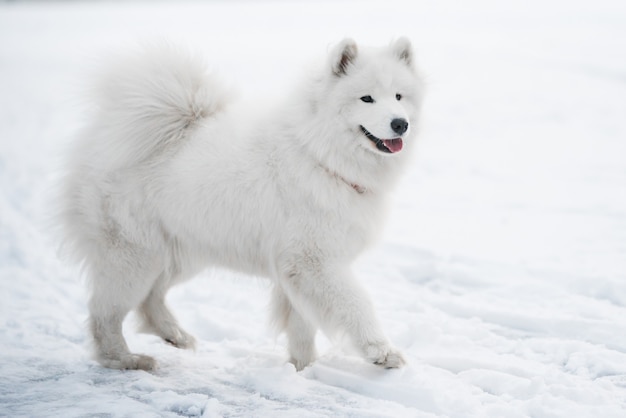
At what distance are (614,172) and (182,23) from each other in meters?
19.2

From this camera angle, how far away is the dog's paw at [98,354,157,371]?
406 cm

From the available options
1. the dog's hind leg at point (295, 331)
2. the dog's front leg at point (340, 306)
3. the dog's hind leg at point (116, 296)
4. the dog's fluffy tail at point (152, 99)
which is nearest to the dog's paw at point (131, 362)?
the dog's hind leg at point (116, 296)

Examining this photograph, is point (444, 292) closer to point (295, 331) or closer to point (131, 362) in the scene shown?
point (295, 331)

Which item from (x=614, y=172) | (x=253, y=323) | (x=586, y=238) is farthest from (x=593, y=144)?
(x=253, y=323)

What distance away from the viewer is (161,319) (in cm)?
443

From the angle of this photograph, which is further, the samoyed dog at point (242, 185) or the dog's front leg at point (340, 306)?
the samoyed dog at point (242, 185)

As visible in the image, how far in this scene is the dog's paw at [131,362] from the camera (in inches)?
160

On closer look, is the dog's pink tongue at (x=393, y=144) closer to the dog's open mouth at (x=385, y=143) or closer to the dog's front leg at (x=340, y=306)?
the dog's open mouth at (x=385, y=143)

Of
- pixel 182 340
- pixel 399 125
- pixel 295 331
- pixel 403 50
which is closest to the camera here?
pixel 399 125

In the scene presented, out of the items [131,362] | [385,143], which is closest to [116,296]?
[131,362]

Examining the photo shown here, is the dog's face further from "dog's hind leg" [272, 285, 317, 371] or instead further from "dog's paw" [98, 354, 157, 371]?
"dog's paw" [98, 354, 157, 371]

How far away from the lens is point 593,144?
8789 millimetres

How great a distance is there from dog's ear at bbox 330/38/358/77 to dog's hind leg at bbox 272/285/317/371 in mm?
1340

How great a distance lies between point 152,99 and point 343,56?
1.21 m
